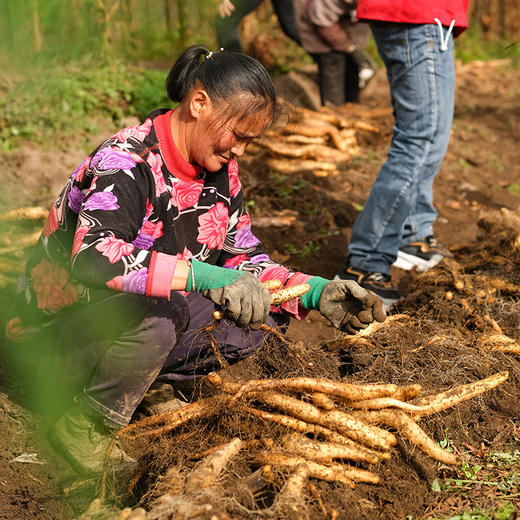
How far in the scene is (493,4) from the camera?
917cm

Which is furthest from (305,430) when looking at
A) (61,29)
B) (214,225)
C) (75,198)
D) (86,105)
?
(86,105)

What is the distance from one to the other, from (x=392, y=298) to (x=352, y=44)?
343 cm

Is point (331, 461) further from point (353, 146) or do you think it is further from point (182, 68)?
point (353, 146)

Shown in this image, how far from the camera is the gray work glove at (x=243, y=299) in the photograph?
163cm

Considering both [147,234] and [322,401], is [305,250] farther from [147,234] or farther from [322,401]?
[322,401]

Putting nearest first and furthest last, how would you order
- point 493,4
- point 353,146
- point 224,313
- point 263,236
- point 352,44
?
point 224,313 < point 263,236 < point 353,146 < point 352,44 < point 493,4

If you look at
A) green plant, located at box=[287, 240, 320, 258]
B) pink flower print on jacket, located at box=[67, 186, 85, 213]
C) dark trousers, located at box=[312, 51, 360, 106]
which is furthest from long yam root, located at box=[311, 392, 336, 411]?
dark trousers, located at box=[312, 51, 360, 106]

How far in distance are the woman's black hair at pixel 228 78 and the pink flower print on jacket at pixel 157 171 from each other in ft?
0.73

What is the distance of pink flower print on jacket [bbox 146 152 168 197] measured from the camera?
74.1 inches

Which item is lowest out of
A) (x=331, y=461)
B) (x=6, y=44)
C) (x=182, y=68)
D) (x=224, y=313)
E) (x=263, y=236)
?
(x=263, y=236)

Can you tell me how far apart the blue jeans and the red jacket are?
0.05m

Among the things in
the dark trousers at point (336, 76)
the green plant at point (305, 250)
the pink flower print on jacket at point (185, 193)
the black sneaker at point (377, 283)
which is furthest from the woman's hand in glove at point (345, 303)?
the dark trousers at point (336, 76)

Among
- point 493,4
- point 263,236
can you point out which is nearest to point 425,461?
point 263,236

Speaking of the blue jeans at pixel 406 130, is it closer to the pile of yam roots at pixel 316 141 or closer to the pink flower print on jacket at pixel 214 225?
the pink flower print on jacket at pixel 214 225
